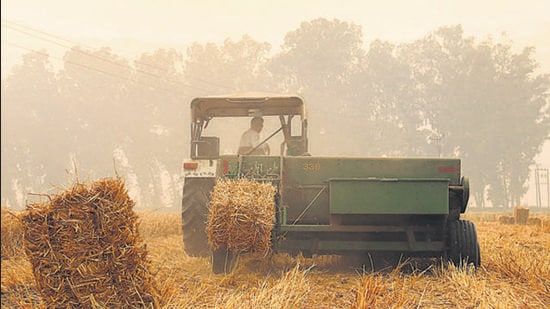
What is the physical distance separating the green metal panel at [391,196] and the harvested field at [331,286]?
68 cm

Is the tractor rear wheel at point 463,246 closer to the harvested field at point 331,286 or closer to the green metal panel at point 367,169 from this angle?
the harvested field at point 331,286

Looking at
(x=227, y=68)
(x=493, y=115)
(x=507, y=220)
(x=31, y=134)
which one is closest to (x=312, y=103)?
(x=227, y=68)

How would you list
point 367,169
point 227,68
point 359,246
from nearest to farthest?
point 359,246 < point 367,169 < point 227,68

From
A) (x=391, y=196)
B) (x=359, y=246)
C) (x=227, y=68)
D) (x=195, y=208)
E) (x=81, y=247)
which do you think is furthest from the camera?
(x=227, y=68)

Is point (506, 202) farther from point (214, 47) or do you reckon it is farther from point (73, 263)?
point (73, 263)

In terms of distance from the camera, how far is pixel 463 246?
21.9ft

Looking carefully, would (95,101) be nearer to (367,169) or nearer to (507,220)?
(507,220)

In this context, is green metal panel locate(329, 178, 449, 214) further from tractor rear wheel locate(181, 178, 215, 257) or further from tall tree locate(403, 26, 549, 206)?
tall tree locate(403, 26, 549, 206)

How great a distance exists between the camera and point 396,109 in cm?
5106

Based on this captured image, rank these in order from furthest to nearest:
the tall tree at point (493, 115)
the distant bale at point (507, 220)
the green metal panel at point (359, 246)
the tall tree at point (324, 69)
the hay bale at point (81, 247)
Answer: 1. the tall tree at point (324, 69)
2. the tall tree at point (493, 115)
3. the distant bale at point (507, 220)
4. the green metal panel at point (359, 246)
5. the hay bale at point (81, 247)

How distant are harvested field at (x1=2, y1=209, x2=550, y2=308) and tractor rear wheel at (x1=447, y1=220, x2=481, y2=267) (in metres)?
0.17

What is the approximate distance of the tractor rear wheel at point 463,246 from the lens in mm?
6656

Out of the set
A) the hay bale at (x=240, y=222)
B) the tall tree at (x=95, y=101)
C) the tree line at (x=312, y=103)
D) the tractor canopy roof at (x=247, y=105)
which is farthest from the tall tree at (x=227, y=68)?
the hay bale at (x=240, y=222)

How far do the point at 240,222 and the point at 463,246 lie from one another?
106 inches
